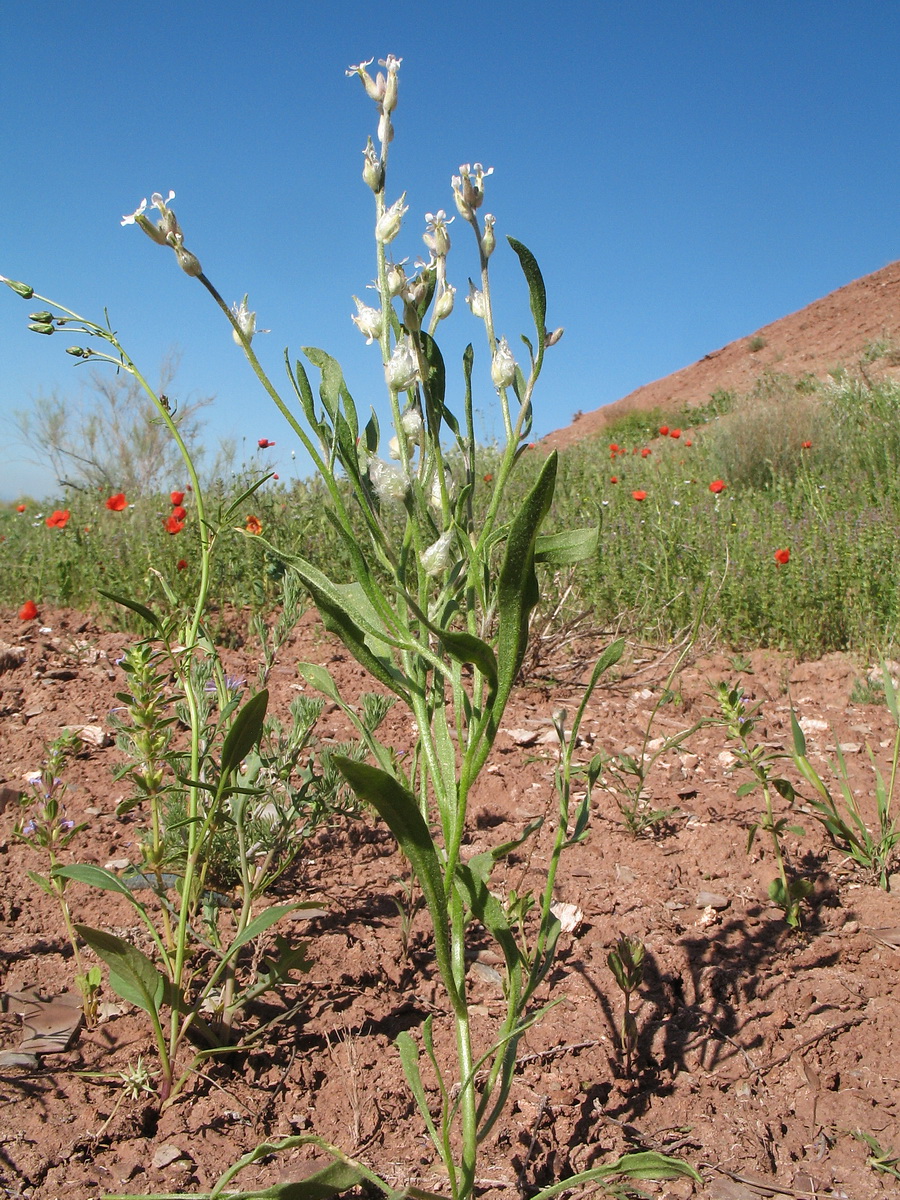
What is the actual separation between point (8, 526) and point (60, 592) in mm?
3009

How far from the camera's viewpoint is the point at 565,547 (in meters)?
0.98

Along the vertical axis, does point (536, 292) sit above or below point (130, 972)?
above

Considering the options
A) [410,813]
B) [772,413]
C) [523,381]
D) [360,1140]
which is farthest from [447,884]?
[772,413]

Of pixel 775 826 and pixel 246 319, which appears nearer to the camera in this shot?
pixel 246 319

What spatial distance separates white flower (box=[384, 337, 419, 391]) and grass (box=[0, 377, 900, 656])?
1.35 metres

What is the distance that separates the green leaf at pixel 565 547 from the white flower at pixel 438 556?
129 millimetres

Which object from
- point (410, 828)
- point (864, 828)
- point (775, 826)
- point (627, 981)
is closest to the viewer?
point (410, 828)

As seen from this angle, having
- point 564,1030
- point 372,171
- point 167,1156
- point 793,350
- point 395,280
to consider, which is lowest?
point 564,1030

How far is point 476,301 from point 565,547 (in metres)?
0.32

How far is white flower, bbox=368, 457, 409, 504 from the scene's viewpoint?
84 cm

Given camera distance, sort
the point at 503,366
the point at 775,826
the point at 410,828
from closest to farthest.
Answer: the point at 410,828, the point at 503,366, the point at 775,826

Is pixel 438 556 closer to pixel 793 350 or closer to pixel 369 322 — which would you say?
pixel 369 322

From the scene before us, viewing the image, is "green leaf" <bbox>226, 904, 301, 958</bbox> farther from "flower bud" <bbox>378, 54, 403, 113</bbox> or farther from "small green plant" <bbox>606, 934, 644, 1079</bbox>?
"flower bud" <bbox>378, 54, 403, 113</bbox>

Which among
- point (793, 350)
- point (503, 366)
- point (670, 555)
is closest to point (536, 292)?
point (503, 366)
